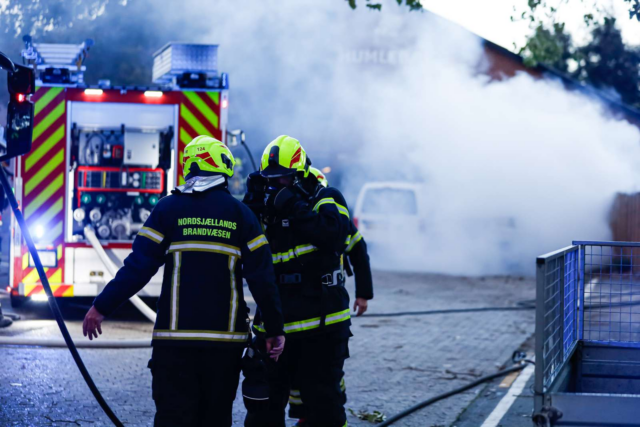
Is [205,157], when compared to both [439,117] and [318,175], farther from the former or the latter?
[439,117]

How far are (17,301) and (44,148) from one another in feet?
5.91

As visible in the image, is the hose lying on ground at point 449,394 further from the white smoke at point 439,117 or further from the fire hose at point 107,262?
the white smoke at point 439,117

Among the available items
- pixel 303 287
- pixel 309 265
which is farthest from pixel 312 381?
pixel 309 265

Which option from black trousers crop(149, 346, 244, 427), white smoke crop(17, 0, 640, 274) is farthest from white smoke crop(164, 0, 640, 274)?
black trousers crop(149, 346, 244, 427)

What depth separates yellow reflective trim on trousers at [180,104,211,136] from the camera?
9211 millimetres

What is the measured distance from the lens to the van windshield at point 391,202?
16.7 m

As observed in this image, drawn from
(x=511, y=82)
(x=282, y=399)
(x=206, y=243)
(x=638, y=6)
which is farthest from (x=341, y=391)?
(x=511, y=82)

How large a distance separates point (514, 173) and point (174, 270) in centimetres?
1460

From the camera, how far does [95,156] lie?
30.6 ft

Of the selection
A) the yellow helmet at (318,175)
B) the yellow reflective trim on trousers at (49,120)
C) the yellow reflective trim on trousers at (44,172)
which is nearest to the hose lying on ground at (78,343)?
the yellow reflective trim on trousers at (44,172)

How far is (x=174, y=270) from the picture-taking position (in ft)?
12.7

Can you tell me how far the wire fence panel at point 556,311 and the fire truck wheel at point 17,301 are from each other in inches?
260

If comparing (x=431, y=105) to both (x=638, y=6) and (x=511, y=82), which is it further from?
(x=638, y=6)

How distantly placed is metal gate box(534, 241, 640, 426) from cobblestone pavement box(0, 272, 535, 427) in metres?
1.45
